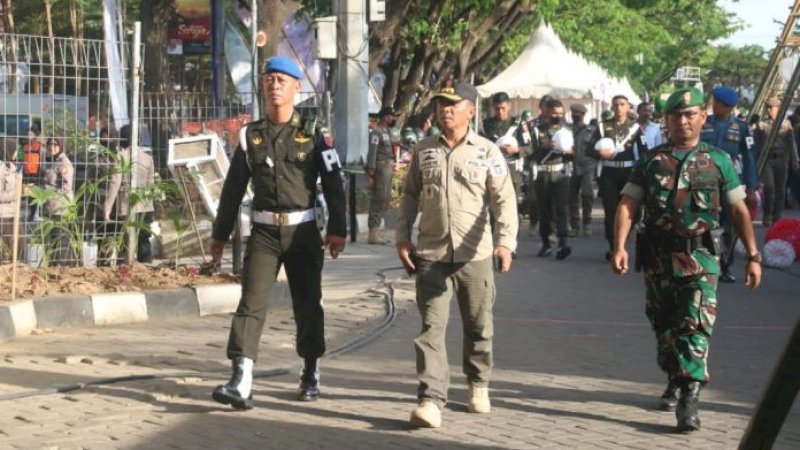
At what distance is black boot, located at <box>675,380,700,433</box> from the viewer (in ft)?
25.1

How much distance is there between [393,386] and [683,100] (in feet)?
8.28

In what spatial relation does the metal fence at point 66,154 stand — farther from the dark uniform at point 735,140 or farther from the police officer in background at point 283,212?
the dark uniform at point 735,140

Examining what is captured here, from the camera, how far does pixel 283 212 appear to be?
27.6ft

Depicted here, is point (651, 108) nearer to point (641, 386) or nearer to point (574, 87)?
point (641, 386)

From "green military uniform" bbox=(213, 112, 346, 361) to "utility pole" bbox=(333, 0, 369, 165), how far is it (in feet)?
40.9

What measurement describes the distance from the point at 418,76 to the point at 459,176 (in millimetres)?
27640

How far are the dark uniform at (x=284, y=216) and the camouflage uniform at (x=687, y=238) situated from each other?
70.4 inches

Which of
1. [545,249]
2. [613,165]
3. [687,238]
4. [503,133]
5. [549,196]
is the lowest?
[545,249]

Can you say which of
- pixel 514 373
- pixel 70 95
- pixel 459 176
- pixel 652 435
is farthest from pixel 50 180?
pixel 652 435

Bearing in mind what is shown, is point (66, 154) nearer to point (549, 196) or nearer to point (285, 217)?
point (285, 217)

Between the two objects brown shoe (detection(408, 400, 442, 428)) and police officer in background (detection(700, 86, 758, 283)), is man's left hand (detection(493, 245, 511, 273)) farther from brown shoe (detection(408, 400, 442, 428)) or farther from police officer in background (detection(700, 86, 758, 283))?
police officer in background (detection(700, 86, 758, 283))

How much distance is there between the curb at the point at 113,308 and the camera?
11.1 meters

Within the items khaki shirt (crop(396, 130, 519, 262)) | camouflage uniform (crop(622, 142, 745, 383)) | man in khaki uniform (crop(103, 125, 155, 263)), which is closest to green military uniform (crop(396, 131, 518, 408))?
khaki shirt (crop(396, 130, 519, 262))

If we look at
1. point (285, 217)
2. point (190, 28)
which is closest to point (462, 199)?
point (285, 217)
